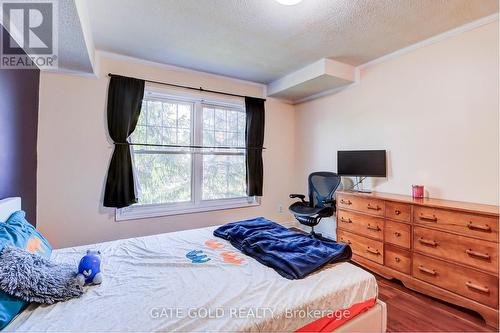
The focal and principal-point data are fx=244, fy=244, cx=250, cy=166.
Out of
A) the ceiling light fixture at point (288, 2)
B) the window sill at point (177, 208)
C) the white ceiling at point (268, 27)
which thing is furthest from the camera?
the window sill at point (177, 208)

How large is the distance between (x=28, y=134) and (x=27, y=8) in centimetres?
126

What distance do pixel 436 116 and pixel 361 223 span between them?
1.36m

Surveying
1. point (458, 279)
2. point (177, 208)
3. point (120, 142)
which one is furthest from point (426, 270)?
point (120, 142)

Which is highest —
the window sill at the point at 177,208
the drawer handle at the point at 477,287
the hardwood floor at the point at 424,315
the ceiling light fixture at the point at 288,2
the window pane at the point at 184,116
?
the ceiling light fixture at the point at 288,2

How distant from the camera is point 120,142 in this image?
295cm

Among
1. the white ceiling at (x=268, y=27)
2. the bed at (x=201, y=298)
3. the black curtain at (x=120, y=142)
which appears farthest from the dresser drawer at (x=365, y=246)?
the black curtain at (x=120, y=142)

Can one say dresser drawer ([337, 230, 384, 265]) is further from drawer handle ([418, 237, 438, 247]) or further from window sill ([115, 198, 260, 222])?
window sill ([115, 198, 260, 222])

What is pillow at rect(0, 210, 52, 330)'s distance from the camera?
1.02 m

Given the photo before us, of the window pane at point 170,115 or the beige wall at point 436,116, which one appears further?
the window pane at point 170,115

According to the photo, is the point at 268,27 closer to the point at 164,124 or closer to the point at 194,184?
the point at 164,124

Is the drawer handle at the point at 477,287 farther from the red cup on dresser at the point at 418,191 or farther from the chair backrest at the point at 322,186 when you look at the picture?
the chair backrest at the point at 322,186

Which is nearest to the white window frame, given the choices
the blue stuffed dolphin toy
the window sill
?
the window sill

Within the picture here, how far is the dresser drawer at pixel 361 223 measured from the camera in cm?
253

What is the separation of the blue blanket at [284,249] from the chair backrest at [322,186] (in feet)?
4.73
